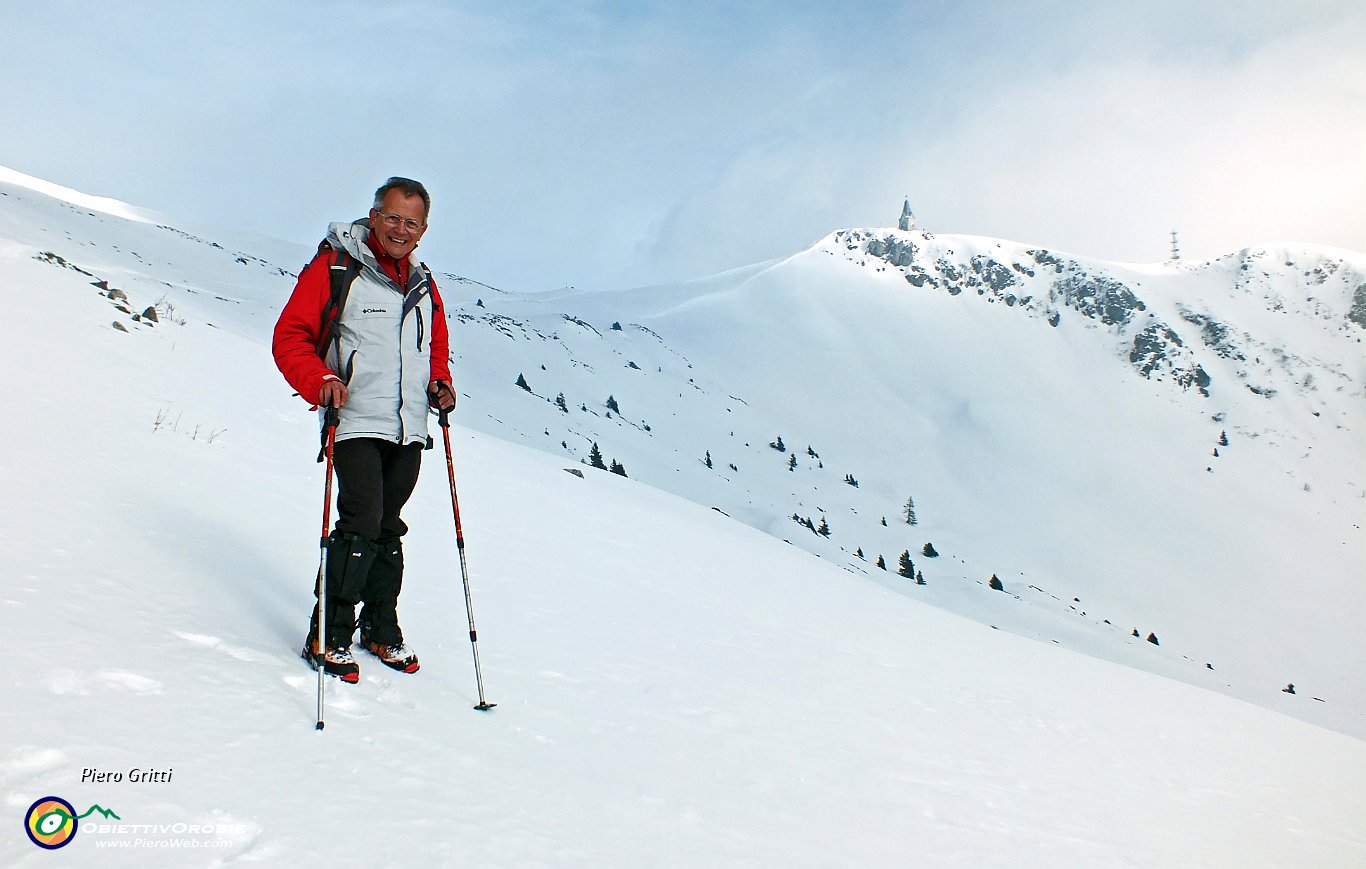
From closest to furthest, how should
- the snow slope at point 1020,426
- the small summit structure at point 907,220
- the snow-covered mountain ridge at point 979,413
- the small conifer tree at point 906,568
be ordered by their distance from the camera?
the small conifer tree at point 906,568
the snow-covered mountain ridge at point 979,413
the snow slope at point 1020,426
the small summit structure at point 907,220

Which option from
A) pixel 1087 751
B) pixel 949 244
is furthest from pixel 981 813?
pixel 949 244

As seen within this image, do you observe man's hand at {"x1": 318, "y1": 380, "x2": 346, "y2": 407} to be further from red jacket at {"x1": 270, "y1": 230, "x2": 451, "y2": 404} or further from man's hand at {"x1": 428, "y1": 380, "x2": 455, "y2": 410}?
man's hand at {"x1": 428, "y1": 380, "x2": 455, "y2": 410}

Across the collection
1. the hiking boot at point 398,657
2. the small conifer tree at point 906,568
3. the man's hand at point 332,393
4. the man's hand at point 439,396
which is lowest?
the small conifer tree at point 906,568

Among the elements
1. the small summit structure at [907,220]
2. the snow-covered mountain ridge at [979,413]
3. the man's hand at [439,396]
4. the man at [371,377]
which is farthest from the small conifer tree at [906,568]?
the small summit structure at [907,220]

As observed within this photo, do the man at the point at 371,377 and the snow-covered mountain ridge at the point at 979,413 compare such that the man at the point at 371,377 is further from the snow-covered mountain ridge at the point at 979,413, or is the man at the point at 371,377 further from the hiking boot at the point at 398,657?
the snow-covered mountain ridge at the point at 979,413

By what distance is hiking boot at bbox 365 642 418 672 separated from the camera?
3.83m

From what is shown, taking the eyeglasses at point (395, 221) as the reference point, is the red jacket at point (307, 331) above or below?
below

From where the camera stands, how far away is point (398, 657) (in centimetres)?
384

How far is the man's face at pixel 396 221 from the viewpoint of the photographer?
3828 millimetres

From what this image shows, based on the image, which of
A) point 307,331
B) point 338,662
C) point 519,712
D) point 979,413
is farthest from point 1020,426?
point 338,662

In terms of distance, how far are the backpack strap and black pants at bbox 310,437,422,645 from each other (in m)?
0.60

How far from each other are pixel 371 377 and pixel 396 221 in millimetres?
842

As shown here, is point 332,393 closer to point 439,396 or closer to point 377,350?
point 377,350

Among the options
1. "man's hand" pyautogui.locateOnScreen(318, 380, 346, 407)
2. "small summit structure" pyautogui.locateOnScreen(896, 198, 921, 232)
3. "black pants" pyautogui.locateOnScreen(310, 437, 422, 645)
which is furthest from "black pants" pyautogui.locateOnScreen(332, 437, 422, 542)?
"small summit structure" pyautogui.locateOnScreen(896, 198, 921, 232)
